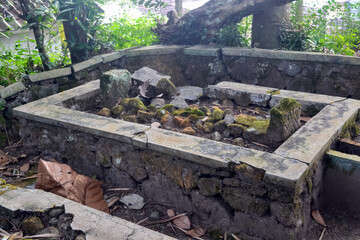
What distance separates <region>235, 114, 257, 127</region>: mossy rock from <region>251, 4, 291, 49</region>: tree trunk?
6.99 feet

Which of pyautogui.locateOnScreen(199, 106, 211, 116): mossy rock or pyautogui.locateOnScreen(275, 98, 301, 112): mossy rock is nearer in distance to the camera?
pyautogui.locateOnScreen(275, 98, 301, 112): mossy rock

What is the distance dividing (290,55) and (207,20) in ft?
5.07

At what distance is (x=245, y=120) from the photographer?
349 cm

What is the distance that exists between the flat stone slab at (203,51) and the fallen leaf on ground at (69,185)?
9.10ft

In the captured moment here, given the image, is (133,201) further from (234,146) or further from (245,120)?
(245,120)

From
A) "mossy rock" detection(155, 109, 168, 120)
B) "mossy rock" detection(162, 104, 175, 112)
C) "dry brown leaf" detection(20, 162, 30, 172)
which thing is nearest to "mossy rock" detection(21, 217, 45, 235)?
"dry brown leaf" detection(20, 162, 30, 172)

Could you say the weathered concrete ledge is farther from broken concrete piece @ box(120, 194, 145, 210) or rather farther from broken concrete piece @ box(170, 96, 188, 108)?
broken concrete piece @ box(120, 194, 145, 210)

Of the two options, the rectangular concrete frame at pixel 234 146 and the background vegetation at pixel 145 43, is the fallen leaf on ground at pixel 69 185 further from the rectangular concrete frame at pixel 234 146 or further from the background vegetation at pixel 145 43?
the background vegetation at pixel 145 43

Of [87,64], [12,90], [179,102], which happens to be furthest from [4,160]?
[179,102]

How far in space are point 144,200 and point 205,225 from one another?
0.62m

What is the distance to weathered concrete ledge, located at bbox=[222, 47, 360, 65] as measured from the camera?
4344 millimetres

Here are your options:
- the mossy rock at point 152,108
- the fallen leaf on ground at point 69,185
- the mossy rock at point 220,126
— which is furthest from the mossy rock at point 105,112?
the mossy rock at point 220,126

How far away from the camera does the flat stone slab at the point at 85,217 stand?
7.00 ft

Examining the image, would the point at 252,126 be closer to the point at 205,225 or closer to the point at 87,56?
the point at 205,225
